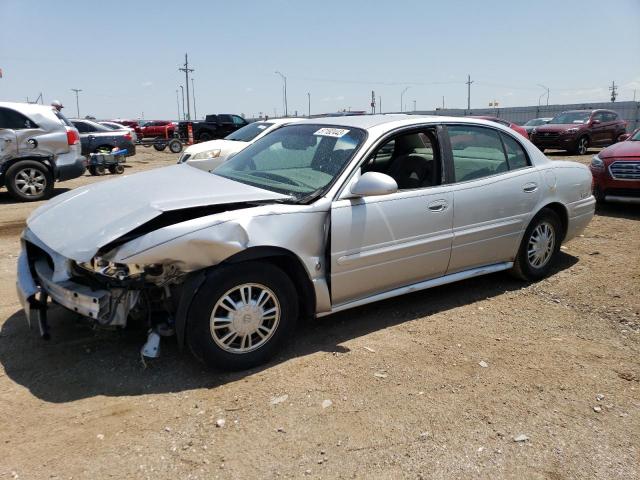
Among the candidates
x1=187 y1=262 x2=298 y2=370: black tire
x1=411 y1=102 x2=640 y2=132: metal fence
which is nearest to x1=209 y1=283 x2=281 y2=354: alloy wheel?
x1=187 y1=262 x2=298 y2=370: black tire

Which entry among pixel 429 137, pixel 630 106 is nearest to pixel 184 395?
pixel 429 137

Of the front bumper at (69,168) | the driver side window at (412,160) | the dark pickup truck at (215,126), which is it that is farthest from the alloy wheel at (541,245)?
the dark pickup truck at (215,126)

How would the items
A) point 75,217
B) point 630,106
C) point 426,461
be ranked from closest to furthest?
point 426,461 < point 75,217 < point 630,106

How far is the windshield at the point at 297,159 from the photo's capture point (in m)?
3.76

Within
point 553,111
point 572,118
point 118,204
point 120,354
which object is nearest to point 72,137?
point 118,204

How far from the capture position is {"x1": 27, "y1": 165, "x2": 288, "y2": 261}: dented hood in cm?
306

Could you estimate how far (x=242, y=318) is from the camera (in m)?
3.26

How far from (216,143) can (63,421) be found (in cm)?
881

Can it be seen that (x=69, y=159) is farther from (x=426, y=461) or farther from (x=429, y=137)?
(x=426, y=461)

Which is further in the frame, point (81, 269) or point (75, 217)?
point (75, 217)

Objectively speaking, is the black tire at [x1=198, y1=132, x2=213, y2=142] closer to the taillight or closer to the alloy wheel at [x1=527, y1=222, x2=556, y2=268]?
the taillight

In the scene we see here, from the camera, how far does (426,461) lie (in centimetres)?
258

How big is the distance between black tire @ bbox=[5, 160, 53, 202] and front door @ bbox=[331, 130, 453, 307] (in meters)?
8.30

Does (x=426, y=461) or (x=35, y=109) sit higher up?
(x=35, y=109)
